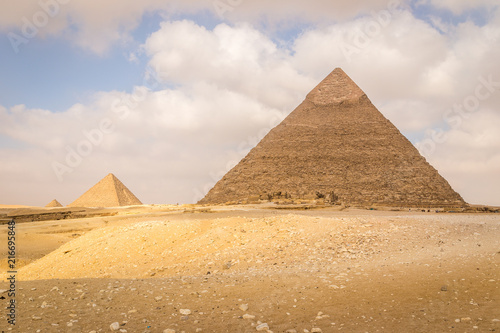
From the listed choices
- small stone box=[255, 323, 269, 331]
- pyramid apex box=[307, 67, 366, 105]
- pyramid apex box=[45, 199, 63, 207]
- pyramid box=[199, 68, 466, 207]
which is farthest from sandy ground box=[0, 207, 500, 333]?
pyramid apex box=[307, 67, 366, 105]

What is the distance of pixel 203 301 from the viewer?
165 inches

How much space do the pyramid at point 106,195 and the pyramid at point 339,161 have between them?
12.8 meters

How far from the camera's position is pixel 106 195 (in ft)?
173

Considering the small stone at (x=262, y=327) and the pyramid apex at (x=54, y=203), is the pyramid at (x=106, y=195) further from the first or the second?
the small stone at (x=262, y=327)

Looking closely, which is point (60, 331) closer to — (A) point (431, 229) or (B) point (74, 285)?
(B) point (74, 285)

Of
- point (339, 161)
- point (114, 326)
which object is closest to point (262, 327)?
point (114, 326)

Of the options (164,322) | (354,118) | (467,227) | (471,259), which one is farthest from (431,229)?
(354,118)

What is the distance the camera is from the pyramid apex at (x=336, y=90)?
230 ft

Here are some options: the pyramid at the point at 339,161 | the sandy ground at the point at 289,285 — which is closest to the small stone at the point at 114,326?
the sandy ground at the point at 289,285

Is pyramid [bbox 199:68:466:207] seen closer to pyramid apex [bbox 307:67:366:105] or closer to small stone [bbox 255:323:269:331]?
pyramid apex [bbox 307:67:366:105]

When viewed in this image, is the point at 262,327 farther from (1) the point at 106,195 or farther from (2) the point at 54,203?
(2) the point at 54,203

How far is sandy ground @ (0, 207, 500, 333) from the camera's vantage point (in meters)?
3.58

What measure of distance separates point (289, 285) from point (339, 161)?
56.7 meters

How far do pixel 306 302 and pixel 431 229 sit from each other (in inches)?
255
